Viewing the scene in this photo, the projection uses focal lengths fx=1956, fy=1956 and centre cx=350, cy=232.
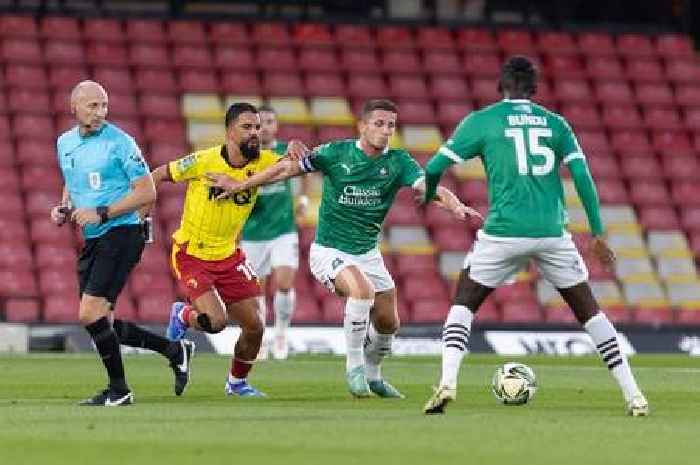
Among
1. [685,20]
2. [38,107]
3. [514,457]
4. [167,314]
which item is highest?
[685,20]

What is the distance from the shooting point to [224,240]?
1473cm

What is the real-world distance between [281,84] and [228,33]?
4.17 ft

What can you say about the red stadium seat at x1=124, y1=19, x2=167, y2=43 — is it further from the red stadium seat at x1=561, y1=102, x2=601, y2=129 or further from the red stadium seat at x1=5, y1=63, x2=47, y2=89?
the red stadium seat at x1=561, y1=102, x2=601, y2=129

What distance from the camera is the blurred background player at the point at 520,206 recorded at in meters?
12.2

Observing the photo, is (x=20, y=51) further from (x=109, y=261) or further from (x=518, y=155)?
(x=518, y=155)

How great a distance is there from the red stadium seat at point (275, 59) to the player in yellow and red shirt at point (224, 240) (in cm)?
1316

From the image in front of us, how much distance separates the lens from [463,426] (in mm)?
11156

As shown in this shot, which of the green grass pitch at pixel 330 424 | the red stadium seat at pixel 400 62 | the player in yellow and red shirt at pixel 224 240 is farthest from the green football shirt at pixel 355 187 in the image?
the red stadium seat at pixel 400 62

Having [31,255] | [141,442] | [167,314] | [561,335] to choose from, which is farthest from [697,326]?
[141,442]

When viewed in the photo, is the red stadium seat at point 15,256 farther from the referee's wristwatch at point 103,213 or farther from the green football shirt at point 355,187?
the referee's wristwatch at point 103,213

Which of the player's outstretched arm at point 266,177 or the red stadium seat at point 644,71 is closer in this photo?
the player's outstretched arm at point 266,177

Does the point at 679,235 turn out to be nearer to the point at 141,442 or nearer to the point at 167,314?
the point at 167,314

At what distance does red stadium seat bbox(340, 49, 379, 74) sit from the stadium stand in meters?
0.02

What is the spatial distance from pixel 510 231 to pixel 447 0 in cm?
1896
